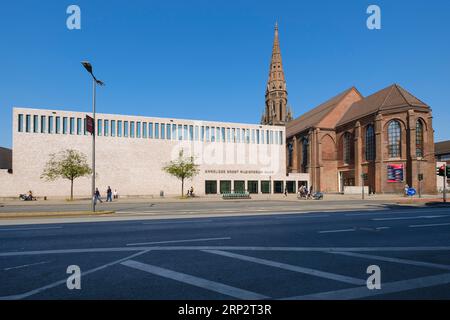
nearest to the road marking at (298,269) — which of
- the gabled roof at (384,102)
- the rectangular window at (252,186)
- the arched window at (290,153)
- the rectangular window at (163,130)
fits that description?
the rectangular window at (163,130)

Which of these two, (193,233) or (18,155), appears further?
(18,155)

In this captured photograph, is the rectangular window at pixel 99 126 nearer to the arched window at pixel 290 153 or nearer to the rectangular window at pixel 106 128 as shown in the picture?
the rectangular window at pixel 106 128

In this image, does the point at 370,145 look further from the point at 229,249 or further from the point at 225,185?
the point at 229,249

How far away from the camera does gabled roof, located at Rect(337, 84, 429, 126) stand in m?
44.8

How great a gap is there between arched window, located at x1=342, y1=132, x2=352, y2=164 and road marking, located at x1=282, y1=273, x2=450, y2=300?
179 feet

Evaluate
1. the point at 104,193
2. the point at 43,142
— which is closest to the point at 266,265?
the point at 104,193

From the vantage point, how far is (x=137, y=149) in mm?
45281

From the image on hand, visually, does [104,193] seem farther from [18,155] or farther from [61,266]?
[61,266]

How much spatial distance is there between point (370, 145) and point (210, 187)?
30740mm

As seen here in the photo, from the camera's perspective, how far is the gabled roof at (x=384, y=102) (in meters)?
44.8

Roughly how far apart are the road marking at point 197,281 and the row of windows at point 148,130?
43.0 m

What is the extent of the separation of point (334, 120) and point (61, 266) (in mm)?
62595
